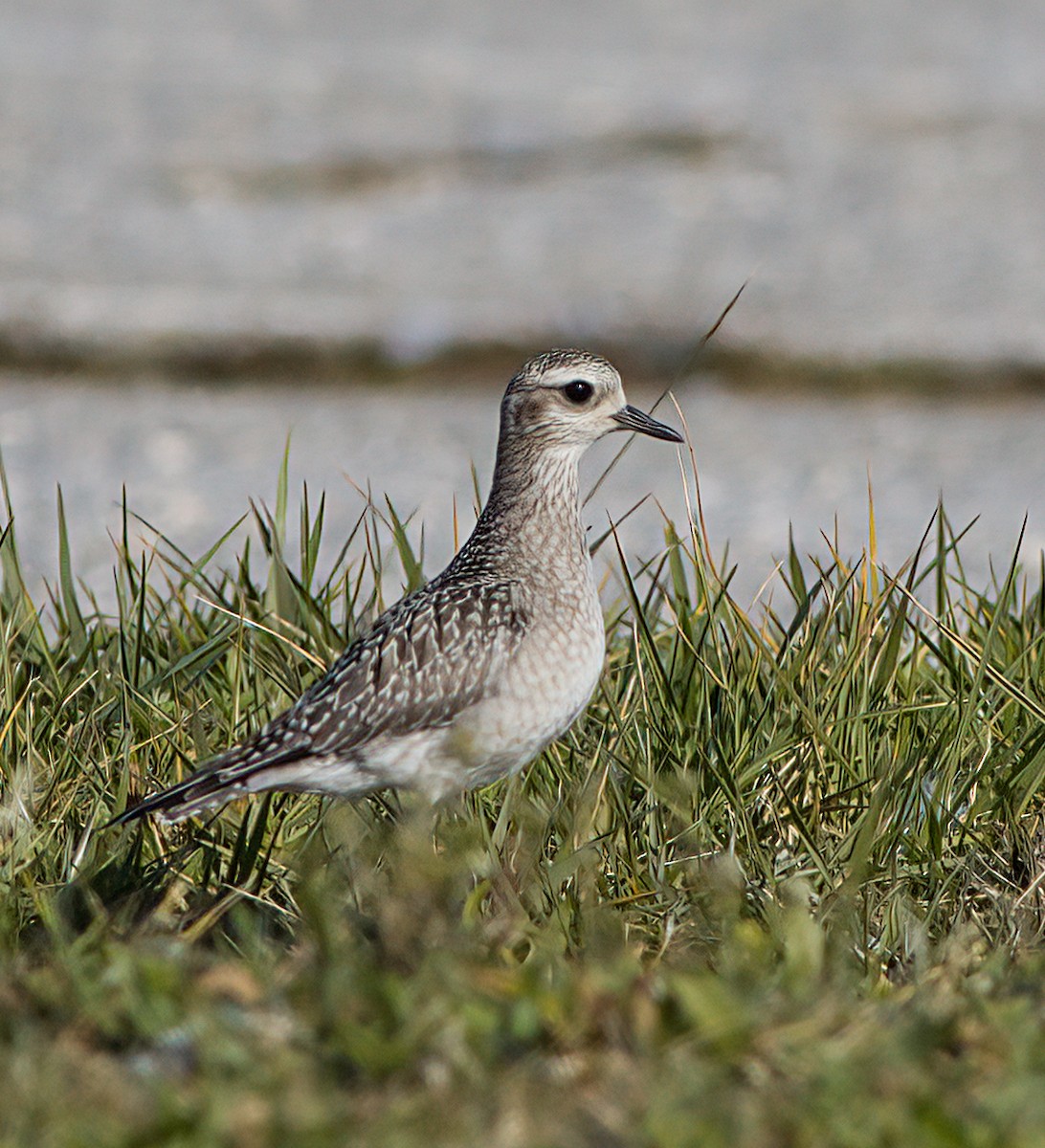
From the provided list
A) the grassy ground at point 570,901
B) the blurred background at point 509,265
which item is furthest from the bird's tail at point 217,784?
the blurred background at point 509,265

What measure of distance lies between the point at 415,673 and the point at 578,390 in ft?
2.93

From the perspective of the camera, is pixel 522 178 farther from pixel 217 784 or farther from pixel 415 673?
pixel 217 784

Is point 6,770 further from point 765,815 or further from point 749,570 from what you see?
point 749,570

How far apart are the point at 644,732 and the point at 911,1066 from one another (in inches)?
65.2

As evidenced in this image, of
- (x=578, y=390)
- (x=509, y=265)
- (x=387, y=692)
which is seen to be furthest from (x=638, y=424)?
(x=509, y=265)

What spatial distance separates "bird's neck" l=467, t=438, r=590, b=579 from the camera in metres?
4.67

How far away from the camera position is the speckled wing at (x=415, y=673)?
4305 millimetres

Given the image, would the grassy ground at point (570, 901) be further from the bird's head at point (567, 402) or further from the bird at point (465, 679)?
the bird's head at point (567, 402)

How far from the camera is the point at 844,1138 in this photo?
9.60 feet

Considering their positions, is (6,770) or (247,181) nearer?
(6,770)

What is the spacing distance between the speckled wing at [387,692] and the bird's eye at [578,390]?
544mm

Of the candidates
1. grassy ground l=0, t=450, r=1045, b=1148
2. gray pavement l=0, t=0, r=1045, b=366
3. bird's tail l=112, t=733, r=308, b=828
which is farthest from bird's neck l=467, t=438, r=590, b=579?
gray pavement l=0, t=0, r=1045, b=366

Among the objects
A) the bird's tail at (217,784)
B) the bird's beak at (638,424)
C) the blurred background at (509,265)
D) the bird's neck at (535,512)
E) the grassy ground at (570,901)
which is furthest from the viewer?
the blurred background at (509,265)

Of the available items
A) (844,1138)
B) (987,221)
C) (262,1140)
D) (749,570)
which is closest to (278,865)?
(262,1140)
